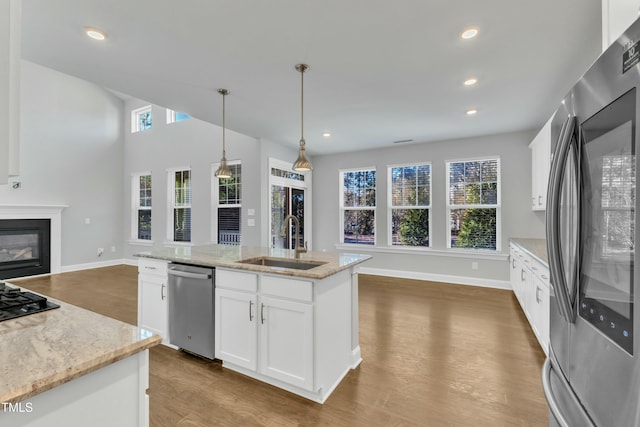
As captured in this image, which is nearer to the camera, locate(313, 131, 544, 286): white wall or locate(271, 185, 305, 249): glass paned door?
locate(313, 131, 544, 286): white wall

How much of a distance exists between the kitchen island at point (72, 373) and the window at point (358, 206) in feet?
17.7

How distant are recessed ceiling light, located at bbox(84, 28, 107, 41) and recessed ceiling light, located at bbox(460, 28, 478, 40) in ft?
9.25

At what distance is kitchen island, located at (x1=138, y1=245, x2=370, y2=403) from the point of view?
200cm

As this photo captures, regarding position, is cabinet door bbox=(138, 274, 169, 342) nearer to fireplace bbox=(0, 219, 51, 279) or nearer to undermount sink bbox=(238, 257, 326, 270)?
undermount sink bbox=(238, 257, 326, 270)

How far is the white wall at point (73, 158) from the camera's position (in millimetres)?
5828

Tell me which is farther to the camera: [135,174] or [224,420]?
[135,174]

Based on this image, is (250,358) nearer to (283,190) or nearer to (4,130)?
(4,130)

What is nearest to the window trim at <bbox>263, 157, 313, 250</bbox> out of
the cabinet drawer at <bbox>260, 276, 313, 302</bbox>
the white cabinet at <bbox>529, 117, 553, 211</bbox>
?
the cabinet drawer at <bbox>260, 276, 313, 302</bbox>

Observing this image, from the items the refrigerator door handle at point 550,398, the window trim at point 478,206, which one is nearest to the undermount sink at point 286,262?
the refrigerator door handle at point 550,398

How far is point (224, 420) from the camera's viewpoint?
186 centimetres

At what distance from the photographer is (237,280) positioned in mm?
2305

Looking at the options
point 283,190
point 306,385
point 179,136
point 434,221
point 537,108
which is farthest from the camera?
point 179,136

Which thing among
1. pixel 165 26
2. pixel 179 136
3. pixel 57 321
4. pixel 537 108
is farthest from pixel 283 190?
pixel 57 321

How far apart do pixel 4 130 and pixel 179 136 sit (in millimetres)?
6555
